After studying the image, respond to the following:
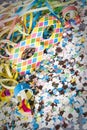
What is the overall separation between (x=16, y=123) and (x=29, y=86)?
273 mm

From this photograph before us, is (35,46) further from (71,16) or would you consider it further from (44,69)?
(71,16)

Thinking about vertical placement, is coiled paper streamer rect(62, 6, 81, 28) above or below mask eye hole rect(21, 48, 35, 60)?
above

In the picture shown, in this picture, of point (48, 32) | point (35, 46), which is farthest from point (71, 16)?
point (35, 46)

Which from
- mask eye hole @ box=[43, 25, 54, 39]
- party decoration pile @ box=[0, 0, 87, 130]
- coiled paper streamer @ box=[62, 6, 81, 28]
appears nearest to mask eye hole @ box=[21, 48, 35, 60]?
party decoration pile @ box=[0, 0, 87, 130]

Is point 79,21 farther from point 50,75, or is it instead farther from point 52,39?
point 50,75

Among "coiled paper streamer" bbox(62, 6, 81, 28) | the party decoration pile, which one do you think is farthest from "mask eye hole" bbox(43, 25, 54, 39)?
"coiled paper streamer" bbox(62, 6, 81, 28)

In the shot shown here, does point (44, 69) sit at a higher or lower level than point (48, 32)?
lower

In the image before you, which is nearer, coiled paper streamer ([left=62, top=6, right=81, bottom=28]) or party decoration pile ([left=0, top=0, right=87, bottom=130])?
party decoration pile ([left=0, top=0, right=87, bottom=130])

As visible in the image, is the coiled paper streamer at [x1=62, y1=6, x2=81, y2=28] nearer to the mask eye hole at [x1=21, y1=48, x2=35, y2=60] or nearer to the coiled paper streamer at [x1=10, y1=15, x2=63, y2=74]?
the coiled paper streamer at [x1=10, y1=15, x2=63, y2=74]

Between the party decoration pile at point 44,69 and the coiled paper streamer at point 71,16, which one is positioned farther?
the coiled paper streamer at point 71,16

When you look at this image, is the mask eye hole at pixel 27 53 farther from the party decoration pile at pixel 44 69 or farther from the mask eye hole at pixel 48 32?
the mask eye hole at pixel 48 32

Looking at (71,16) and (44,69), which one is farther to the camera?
(71,16)

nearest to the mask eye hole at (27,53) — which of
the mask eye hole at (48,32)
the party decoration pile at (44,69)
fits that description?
the party decoration pile at (44,69)

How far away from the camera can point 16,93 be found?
6.68ft
